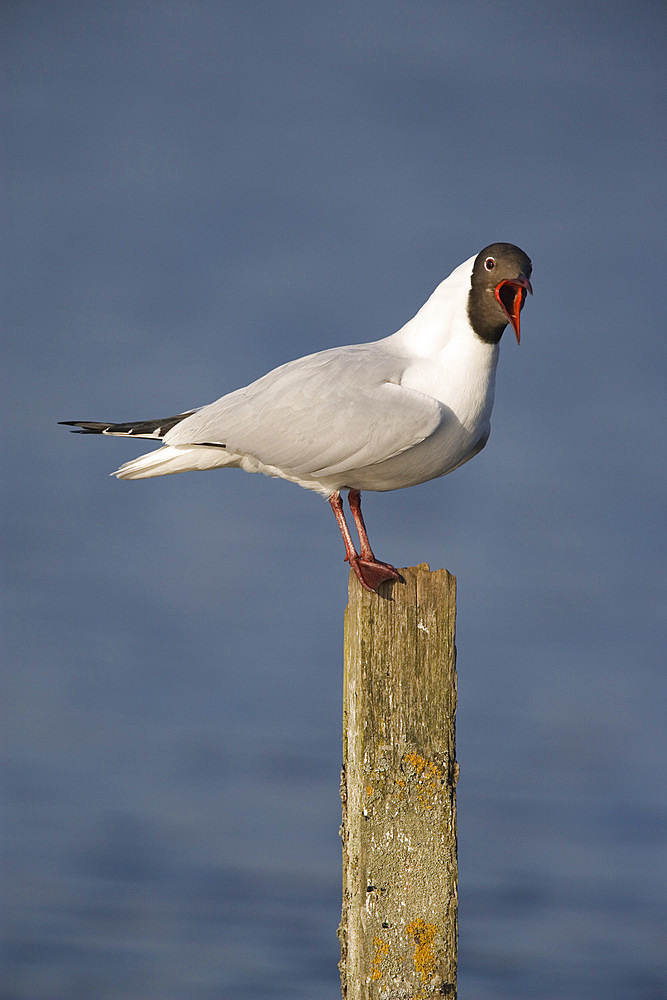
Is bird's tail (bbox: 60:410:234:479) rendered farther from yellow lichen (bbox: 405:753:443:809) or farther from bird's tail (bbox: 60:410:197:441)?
yellow lichen (bbox: 405:753:443:809)

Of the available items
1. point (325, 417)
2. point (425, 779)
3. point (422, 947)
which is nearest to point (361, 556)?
point (325, 417)

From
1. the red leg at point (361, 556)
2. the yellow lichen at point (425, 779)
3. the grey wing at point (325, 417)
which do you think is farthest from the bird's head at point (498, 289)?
the yellow lichen at point (425, 779)

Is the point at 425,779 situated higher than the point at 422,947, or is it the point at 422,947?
the point at 425,779

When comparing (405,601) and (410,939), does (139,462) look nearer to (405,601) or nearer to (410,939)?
(405,601)

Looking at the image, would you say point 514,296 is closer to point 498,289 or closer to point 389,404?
point 498,289

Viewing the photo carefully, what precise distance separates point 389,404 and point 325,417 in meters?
0.36

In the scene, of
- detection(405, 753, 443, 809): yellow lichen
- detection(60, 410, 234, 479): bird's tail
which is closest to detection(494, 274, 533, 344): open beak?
detection(60, 410, 234, 479): bird's tail

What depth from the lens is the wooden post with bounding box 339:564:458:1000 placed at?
14.6ft

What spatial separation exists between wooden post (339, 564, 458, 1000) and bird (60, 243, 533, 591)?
845 millimetres

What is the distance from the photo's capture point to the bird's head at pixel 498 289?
5.62 metres

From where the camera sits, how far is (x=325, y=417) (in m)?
5.62

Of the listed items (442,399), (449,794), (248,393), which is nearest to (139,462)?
(248,393)

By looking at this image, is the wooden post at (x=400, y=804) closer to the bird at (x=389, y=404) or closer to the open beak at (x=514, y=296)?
the bird at (x=389, y=404)

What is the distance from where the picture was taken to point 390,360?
19.1 feet
